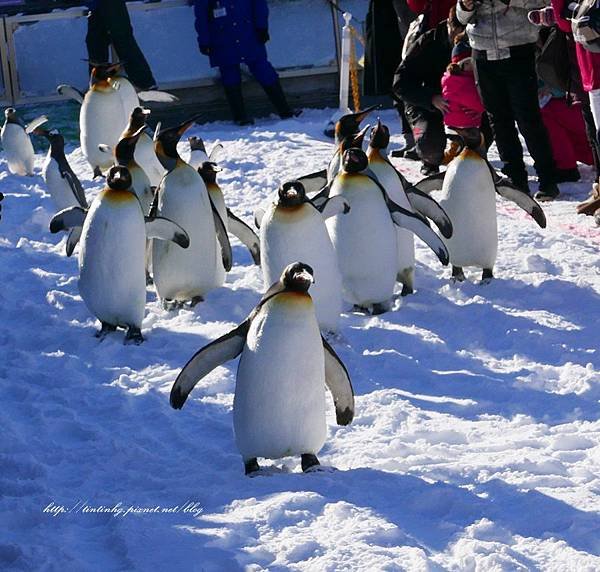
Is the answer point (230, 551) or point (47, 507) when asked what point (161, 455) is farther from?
point (230, 551)

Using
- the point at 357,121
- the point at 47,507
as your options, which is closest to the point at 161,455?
the point at 47,507

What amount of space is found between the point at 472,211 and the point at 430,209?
203 millimetres

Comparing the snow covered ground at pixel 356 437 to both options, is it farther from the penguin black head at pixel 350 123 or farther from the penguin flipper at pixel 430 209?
the penguin black head at pixel 350 123

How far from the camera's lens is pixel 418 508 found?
383 cm

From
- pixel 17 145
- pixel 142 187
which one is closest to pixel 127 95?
pixel 17 145

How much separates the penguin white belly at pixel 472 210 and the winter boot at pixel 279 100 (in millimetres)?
4915

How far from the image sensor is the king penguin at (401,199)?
243 inches

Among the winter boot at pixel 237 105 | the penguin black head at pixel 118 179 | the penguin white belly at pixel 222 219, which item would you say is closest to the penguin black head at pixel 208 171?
the penguin white belly at pixel 222 219

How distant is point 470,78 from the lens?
802 cm

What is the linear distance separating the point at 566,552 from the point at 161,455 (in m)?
1.58

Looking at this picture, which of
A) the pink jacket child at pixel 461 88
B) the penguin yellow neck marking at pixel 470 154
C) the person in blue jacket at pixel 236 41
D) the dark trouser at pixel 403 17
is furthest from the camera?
the person in blue jacket at pixel 236 41

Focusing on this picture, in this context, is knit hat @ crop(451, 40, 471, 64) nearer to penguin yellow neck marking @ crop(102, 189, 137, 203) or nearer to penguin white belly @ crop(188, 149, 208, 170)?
penguin white belly @ crop(188, 149, 208, 170)

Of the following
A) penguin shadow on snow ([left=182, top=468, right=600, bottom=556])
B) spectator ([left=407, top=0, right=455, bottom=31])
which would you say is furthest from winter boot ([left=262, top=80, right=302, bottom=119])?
penguin shadow on snow ([left=182, top=468, right=600, bottom=556])

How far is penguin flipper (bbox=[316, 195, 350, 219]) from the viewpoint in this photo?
5652 mm
